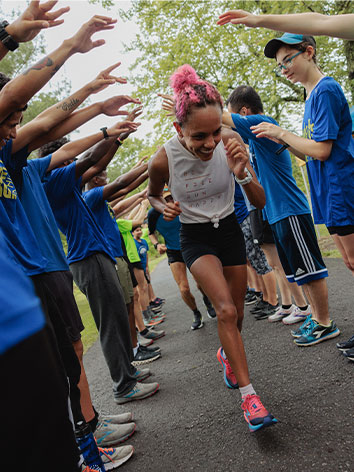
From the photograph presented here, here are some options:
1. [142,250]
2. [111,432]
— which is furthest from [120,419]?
[142,250]

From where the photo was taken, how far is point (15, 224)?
2236 mm

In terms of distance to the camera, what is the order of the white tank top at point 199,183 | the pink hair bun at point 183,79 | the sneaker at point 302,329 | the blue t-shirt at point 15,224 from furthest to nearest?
the sneaker at point 302,329, the white tank top at point 199,183, the pink hair bun at point 183,79, the blue t-shirt at point 15,224

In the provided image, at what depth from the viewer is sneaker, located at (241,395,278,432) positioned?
2.37 meters

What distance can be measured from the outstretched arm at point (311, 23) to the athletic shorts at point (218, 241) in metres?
1.50

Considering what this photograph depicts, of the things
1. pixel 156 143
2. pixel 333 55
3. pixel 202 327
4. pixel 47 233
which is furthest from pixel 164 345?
pixel 333 55

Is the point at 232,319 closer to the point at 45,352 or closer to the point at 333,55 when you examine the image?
the point at 45,352

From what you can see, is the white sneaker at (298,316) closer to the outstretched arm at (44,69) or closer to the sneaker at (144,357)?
the sneaker at (144,357)

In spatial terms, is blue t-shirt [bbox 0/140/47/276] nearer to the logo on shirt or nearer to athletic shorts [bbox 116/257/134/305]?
the logo on shirt

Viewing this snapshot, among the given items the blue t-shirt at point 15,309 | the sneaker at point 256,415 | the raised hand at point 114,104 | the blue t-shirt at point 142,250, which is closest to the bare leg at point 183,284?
the blue t-shirt at point 142,250

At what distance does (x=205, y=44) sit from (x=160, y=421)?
12844 mm

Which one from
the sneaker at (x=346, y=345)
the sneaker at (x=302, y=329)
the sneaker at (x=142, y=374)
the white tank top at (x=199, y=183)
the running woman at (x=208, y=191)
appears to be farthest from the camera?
the sneaker at (x=142, y=374)

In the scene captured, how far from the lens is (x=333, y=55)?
12.9 m

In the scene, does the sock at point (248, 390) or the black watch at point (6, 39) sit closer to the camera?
the black watch at point (6, 39)

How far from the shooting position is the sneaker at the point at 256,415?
237cm
